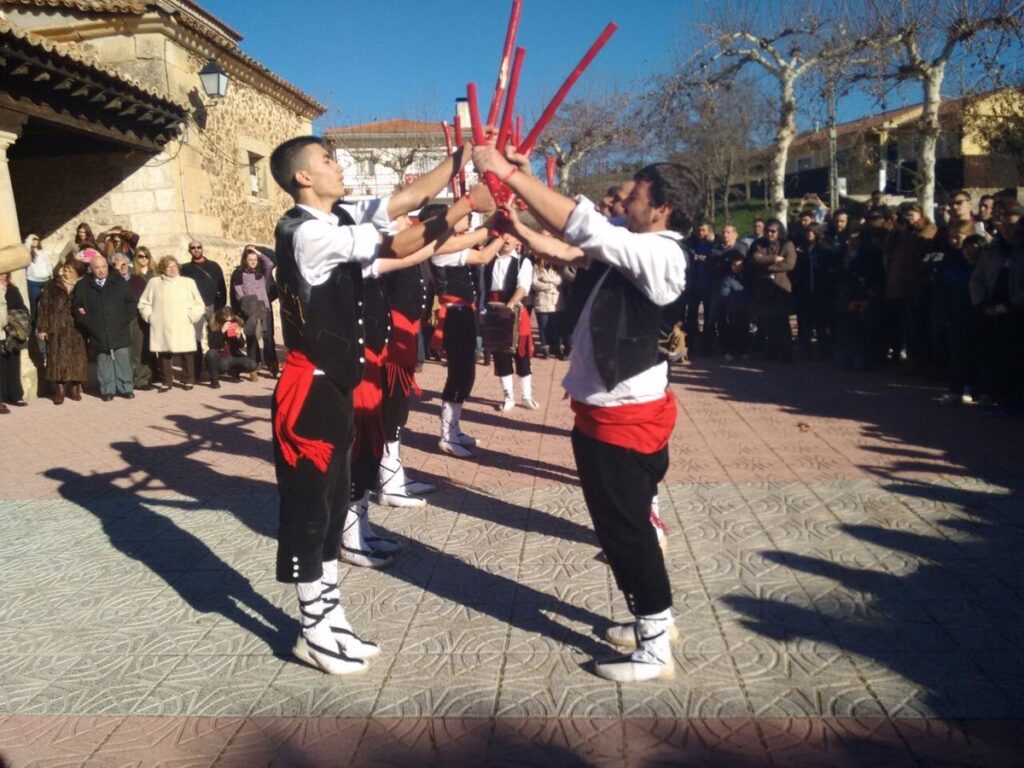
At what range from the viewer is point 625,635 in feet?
11.2

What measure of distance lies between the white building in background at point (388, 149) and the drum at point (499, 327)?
1936 cm

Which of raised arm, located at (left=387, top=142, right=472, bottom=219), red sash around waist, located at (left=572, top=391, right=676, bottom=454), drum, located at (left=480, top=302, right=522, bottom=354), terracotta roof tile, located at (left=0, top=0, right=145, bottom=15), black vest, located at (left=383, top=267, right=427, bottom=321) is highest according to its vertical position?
terracotta roof tile, located at (left=0, top=0, right=145, bottom=15)

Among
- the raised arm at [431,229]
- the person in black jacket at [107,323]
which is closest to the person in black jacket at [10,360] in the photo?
the person in black jacket at [107,323]

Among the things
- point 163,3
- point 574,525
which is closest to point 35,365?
point 163,3

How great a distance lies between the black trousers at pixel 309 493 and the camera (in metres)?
3.25

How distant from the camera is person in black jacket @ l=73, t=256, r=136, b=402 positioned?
33.7ft

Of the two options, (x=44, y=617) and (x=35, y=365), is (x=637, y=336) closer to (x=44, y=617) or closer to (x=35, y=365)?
(x=44, y=617)

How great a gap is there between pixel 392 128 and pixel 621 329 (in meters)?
30.1

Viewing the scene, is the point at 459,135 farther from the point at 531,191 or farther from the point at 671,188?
the point at 671,188

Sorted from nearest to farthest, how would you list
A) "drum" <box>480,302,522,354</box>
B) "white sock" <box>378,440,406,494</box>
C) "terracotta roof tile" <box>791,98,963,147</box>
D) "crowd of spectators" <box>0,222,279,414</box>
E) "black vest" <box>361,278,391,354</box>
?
"black vest" <box>361,278,391,354</box>
"white sock" <box>378,440,406,494</box>
"drum" <box>480,302,522,354</box>
"crowd of spectators" <box>0,222,279,414</box>
"terracotta roof tile" <box>791,98,963,147</box>

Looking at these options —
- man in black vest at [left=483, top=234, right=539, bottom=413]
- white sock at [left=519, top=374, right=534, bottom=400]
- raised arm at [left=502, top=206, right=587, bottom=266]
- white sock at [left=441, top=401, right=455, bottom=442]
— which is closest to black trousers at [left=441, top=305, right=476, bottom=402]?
white sock at [left=441, top=401, right=455, bottom=442]

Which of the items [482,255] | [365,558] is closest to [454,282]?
[482,255]

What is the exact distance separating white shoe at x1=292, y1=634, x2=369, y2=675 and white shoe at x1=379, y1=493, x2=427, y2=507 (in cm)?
199

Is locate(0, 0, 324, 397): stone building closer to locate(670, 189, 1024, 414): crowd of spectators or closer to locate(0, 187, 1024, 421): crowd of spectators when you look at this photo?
locate(0, 187, 1024, 421): crowd of spectators
